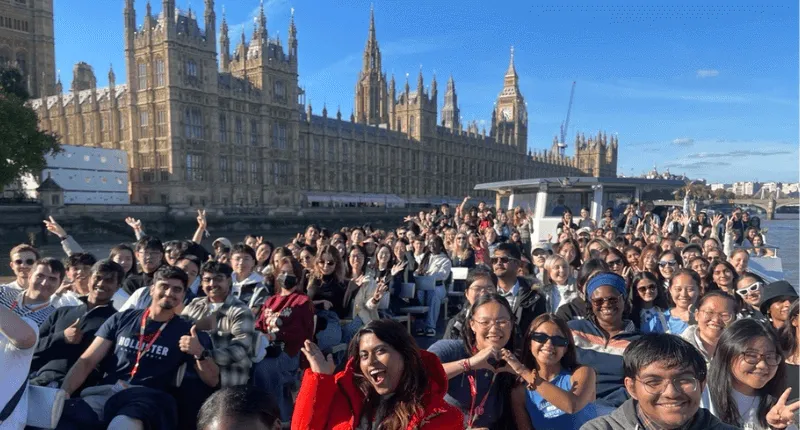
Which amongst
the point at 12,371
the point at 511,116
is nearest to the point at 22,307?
the point at 12,371

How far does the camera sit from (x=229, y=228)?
34031mm

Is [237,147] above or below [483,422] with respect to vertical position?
above

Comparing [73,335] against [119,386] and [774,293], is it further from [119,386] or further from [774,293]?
[774,293]

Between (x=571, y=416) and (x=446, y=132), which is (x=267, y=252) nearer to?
(x=571, y=416)

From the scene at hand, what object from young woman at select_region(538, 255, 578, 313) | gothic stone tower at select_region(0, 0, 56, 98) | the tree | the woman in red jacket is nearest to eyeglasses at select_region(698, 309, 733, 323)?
young woman at select_region(538, 255, 578, 313)

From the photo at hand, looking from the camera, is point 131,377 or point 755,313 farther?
point 755,313

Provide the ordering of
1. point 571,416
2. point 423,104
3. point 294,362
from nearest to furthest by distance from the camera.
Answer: point 571,416 → point 294,362 → point 423,104

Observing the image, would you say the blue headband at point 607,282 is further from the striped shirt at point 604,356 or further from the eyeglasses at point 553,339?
the eyeglasses at point 553,339

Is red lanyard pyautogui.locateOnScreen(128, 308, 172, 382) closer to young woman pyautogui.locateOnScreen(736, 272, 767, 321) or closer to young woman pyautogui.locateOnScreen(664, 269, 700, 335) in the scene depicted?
young woman pyautogui.locateOnScreen(664, 269, 700, 335)

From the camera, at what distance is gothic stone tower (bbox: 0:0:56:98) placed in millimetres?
43062

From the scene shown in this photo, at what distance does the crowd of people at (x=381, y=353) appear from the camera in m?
1.88

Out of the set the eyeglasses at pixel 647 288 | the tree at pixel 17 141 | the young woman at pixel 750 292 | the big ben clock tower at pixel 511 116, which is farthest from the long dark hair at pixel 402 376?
the big ben clock tower at pixel 511 116

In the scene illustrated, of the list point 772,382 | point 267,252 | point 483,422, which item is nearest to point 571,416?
point 483,422

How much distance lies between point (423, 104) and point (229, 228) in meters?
33.6
